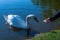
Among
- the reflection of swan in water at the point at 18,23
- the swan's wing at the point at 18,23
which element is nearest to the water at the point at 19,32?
the reflection of swan in water at the point at 18,23

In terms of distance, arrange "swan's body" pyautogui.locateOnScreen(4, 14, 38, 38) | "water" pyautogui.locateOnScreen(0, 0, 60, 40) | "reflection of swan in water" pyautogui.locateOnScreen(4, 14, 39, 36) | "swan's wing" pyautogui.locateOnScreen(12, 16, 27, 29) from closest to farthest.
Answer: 1. "water" pyautogui.locateOnScreen(0, 0, 60, 40)
2. "reflection of swan in water" pyautogui.locateOnScreen(4, 14, 39, 36)
3. "swan's body" pyautogui.locateOnScreen(4, 14, 38, 38)
4. "swan's wing" pyautogui.locateOnScreen(12, 16, 27, 29)

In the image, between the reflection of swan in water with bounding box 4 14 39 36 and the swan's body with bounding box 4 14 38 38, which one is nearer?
the reflection of swan in water with bounding box 4 14 39 36

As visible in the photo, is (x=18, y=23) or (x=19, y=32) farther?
(x=18, y=23)

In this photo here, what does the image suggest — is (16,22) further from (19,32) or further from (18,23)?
(19,32)

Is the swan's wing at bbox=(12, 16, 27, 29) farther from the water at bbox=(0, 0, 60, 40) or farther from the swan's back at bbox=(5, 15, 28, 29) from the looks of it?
the water at bbox=(0, 0, 60, 40)

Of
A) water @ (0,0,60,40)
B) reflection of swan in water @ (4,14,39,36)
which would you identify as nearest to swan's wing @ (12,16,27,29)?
reflection of swan in water @ (4,14,39,36)

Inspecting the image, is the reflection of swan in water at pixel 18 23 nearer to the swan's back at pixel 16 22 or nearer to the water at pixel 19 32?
the swan's back at pixel 16 22

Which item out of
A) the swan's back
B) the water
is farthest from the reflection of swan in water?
the water

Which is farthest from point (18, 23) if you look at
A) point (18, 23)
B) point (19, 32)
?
point (19, 32)

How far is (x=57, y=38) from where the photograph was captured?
176 inches

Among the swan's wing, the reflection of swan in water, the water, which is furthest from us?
the swan's wing

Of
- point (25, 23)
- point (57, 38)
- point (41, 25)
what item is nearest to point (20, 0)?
point (25, 23)

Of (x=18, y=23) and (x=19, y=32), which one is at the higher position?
(x=18, y=23)

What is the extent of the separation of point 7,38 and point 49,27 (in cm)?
167
